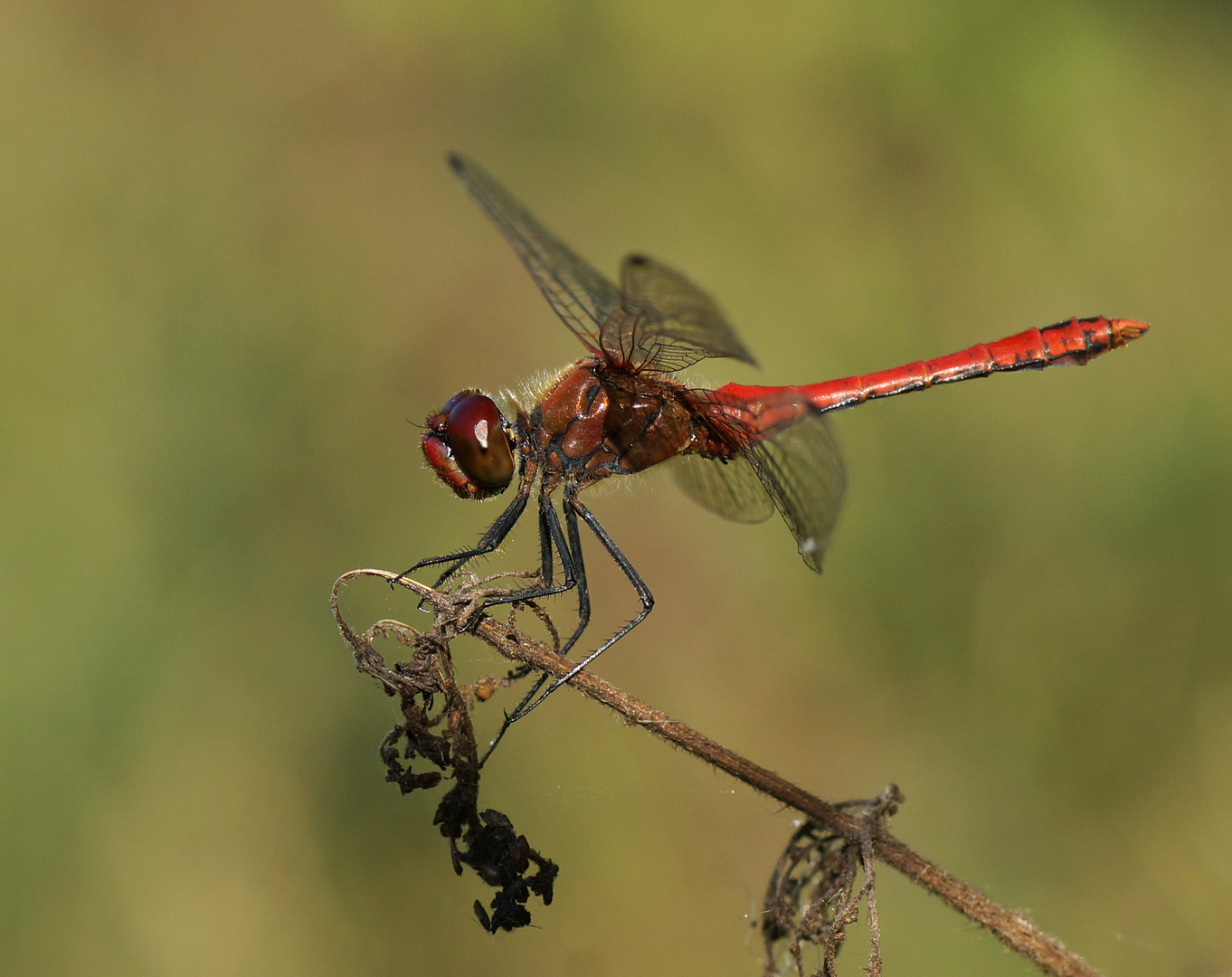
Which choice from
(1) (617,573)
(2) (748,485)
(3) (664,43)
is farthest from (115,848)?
(3) (664,43)

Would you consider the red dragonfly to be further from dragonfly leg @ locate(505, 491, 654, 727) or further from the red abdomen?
the red abdomen

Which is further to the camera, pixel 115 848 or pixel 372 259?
pixel 372 259

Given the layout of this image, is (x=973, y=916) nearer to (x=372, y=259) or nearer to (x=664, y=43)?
(x=372, y=259)

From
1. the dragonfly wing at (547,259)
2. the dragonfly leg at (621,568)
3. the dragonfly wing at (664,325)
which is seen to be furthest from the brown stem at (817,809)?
the dragonfly wing at (547,259)

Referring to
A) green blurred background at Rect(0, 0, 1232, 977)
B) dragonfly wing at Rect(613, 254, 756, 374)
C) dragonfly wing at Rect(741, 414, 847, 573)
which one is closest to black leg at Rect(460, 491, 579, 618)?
dragonfly wing at Rect(613, 254, 756, 374)

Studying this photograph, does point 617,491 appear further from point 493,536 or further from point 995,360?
point 995,360

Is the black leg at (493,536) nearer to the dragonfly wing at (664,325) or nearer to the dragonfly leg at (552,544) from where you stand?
the dragonfly leg at (552,544)
